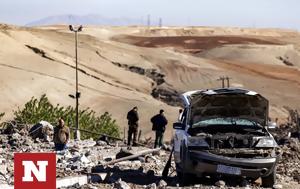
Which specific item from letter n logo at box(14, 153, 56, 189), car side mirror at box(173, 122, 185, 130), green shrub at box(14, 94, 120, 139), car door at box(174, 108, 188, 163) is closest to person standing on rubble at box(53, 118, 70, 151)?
car door at box(174, 108, 188, 163)

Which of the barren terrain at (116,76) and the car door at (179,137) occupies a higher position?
the car door at (179,137)

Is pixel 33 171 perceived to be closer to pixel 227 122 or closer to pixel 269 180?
pixel 269 180

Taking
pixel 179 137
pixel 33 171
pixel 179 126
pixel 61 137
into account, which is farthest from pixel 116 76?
pixel 33 171

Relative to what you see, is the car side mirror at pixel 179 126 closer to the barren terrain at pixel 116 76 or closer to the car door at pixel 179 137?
the car door at pixel 179 137

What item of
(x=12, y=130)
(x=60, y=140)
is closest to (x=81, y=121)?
(x=12, y=130)

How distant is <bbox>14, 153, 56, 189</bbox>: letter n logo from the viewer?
6.46 metres

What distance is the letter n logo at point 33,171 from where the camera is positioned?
6461 millimetres

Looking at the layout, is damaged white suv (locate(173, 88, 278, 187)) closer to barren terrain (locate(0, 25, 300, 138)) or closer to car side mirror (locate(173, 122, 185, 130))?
car side mirror (locate(173, 122, 185, 130))

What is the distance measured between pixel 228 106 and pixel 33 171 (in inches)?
304

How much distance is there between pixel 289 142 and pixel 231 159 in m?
9.56

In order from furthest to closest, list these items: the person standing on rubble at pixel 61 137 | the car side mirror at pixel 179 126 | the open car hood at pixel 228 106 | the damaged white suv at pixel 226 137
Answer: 1. the person standing on rubble at pixel 61 137
2. the car side mirror at pixel 179 126
3. the open car hood at pixel 228 106
4. the damaged white suv at pixel 226 137

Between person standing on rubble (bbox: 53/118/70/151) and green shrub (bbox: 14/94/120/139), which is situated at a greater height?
person standing on rubble (bbox: 53/118/70/151)

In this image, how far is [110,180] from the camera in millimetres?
13781

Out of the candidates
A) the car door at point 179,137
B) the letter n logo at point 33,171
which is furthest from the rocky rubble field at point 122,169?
the letter n logo at point 33,171
